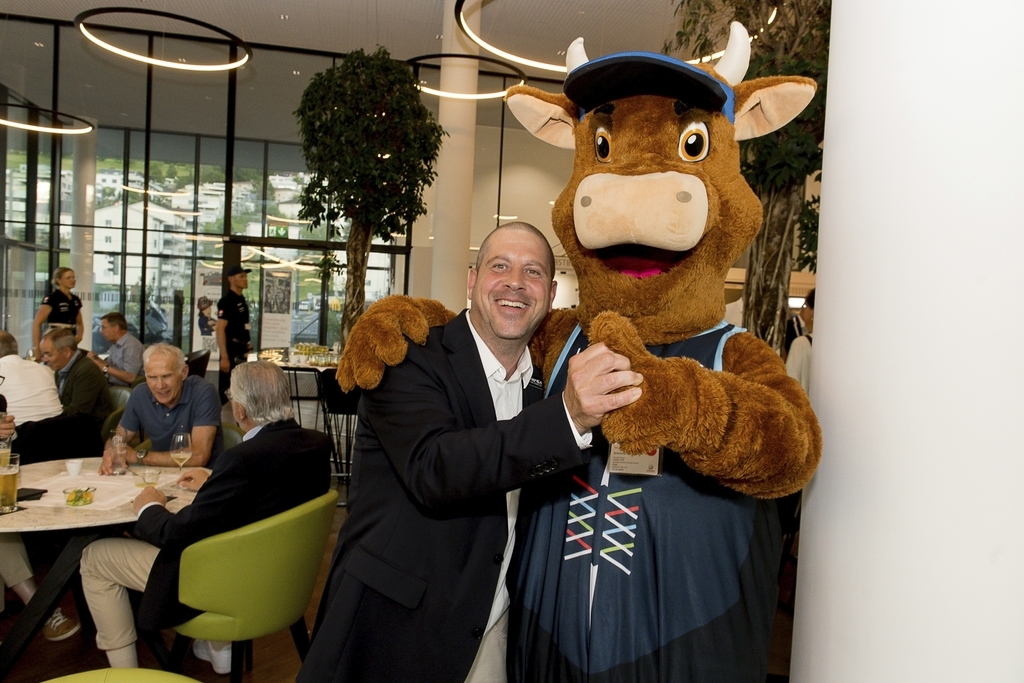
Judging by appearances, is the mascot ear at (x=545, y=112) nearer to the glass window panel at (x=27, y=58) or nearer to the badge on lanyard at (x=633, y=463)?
the badge on lanyard at (x=633, y=463)

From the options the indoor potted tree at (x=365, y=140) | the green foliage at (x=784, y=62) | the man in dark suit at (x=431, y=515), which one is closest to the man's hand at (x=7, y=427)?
the indoor potted tree at (x=365, y=140)

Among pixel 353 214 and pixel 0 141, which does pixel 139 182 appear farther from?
pixel 353 214

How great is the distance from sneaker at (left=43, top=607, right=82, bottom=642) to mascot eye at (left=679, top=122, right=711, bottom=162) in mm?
3284

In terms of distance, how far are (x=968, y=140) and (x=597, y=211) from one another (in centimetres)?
59

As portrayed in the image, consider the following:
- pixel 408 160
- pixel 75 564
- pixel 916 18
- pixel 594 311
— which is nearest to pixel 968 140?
pixel 916 18

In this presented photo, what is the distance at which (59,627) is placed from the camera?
322 centimetres

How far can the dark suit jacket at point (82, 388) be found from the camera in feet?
14.8

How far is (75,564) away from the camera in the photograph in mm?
2736

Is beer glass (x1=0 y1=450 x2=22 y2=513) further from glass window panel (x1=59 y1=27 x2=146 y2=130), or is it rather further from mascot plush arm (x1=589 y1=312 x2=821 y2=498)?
glass window panel (x1=59 y1=27 x2=146 y2=130)

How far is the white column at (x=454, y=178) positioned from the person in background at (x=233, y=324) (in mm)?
1926

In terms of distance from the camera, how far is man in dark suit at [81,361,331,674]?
97.8 inches

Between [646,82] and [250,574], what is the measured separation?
204 cm

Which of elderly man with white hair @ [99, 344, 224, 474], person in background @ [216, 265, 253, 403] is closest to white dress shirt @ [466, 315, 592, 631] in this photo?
elderly man with white hair @ [99, 344, 224, 474]

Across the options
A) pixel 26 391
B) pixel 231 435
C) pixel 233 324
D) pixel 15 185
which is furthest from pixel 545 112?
pixel 15 185
